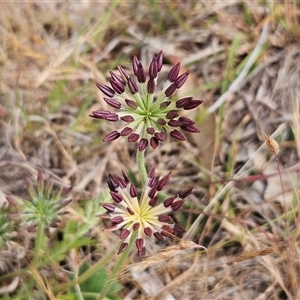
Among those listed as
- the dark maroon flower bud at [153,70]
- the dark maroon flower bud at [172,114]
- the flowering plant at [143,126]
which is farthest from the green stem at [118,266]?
the dark maroon flower bud at [153,70]

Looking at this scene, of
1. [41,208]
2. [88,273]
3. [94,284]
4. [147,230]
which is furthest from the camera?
[94,284]

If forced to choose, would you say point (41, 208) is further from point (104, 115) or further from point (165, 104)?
point (165, 104)

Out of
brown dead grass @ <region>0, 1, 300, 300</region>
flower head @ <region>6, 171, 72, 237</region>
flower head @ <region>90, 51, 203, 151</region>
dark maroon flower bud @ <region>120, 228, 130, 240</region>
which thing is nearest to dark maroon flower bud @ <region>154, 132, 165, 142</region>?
flower head @ <region>90, 51, 203, 151</region>

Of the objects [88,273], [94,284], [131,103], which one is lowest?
[94,284]

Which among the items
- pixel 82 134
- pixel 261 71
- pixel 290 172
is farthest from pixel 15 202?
pixel 261 71

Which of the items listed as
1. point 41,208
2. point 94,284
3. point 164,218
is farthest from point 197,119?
point 164,218

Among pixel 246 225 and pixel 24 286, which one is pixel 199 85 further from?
pixel 24 286

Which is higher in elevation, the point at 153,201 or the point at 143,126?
the point at 143,126
